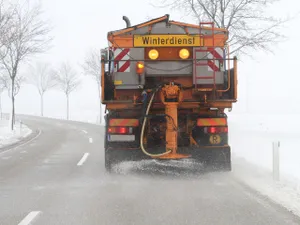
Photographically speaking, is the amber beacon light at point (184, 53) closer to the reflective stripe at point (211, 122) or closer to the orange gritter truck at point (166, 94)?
the orange gritter truck at point (166, 94)

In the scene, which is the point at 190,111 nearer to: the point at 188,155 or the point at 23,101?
the point at 188,155

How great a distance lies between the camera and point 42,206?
5.65 m

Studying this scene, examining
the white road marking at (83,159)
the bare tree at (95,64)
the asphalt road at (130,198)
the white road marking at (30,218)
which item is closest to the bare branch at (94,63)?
the bare tree at (95,64)

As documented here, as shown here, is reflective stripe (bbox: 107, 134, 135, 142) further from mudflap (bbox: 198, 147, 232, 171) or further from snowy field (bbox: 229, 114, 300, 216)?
snowy field (bbox: 229, 114, 300, 216)

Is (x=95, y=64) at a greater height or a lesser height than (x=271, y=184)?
greater

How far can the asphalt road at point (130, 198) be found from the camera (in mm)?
4961

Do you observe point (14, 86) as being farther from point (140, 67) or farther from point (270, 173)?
point (270, 173)

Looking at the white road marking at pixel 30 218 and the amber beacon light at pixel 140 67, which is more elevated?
the amber beacon light at pixel 140 67

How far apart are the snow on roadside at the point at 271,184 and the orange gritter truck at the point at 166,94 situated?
2.23 feet

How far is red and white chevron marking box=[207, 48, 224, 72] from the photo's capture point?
7840 mm

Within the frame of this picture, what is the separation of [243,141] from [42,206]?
42.6 ft

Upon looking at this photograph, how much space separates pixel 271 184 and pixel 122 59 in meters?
3.90

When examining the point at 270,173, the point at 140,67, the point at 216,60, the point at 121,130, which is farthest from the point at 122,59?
the point at 270,173

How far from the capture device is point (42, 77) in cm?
5394
